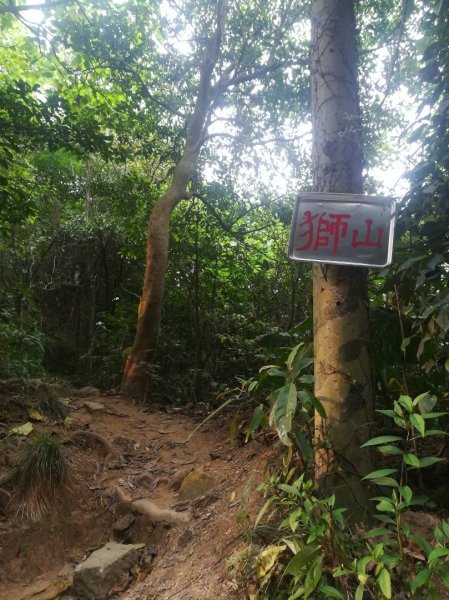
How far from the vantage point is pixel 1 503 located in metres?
3.53

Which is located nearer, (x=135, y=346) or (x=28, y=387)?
(x=28, y=387)

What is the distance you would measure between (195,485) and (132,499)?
2.00 ft

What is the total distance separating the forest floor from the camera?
7.92 feet

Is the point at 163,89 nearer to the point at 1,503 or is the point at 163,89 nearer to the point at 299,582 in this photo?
the point at 1,503

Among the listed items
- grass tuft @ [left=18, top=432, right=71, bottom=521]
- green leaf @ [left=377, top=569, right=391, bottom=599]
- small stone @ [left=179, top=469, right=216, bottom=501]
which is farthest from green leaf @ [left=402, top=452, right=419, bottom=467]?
grass tuft @ [left=18, top=432, right=71, bottom=521]

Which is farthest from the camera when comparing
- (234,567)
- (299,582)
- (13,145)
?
(13,145)

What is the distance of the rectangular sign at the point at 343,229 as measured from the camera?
2084 millimetres

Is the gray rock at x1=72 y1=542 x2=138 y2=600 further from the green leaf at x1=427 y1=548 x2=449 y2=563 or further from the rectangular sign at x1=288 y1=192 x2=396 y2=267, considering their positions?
the rectangular sign at x1=288 y1=192 x2=396 y2=267

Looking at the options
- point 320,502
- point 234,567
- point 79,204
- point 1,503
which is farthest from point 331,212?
point 79,204

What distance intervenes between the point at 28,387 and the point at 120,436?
134 cm

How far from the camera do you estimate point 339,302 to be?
2182 mm

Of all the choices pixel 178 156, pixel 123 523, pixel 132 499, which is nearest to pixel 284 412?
pixel 123 523

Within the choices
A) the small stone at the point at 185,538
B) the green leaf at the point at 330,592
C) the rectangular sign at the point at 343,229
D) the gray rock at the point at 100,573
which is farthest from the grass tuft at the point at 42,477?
the rectangular sign at the point at 343,229

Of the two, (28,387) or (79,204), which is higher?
(79,204)
